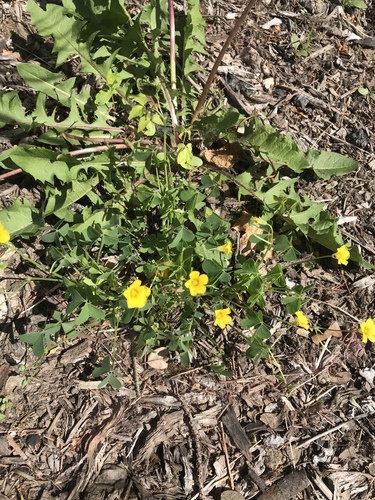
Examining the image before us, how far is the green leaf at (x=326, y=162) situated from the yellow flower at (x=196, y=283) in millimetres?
1420

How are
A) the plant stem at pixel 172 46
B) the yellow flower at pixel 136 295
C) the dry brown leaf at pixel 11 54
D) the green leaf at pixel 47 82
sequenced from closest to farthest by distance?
the yellow flower at pixel 136 295, the green leaf at pixel 47 82, the plant stem at pixel 172 46, the dry brown leaf at pixel 11 54

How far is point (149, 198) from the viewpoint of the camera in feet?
9.87

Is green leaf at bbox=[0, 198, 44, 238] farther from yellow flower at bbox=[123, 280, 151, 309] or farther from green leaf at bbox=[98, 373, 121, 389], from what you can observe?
green leaf at bbox=[98, 373, 121, 389]

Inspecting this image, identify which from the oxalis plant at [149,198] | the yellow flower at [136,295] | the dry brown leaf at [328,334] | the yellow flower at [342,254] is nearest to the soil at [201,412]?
the dry brown leaf at [328,334]

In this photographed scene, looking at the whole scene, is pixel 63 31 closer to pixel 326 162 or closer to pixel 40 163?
pixel 40 163

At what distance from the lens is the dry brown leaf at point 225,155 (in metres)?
3.53

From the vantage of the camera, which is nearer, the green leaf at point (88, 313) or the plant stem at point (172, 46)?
the green leaf at point (88, 313)

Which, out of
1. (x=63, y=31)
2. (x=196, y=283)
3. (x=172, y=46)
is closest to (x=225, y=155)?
(x=172, y=46)

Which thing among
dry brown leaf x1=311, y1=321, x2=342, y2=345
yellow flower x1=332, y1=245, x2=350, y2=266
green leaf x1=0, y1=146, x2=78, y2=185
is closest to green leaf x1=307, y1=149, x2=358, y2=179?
yellow flower x1=332, y1=245, x2=350, y2=266

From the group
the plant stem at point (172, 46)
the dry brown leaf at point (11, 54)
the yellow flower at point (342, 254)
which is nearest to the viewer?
the yellow flower at point (342, 254)

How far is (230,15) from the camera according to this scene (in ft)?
13.7

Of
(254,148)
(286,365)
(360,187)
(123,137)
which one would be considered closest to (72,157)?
(123,137)

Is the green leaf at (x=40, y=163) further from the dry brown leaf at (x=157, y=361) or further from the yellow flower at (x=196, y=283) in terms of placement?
the dry brown leaf at (x=157, y=361)

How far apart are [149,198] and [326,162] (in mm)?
1404
